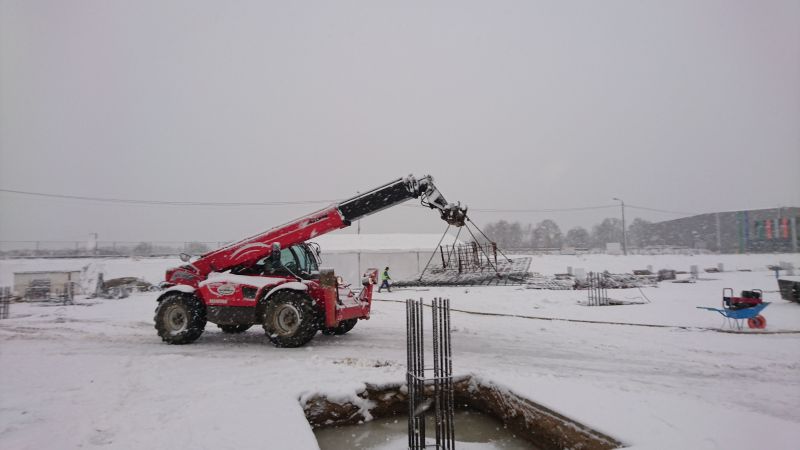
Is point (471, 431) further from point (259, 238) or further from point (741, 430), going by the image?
point (259, 238)

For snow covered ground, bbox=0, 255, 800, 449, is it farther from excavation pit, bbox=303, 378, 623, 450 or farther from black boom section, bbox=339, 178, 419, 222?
black boom section, bbox=339, 178, 419, 222

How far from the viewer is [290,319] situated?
892 centimetres

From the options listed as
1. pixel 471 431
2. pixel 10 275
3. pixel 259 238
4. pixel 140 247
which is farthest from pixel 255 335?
pixel 140 247

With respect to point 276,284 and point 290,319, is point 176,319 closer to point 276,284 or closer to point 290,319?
point 276,284

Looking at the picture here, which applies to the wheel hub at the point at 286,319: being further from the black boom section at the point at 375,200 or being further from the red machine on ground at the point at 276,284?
the black boom section at the point at 375,200

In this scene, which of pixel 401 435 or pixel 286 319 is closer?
pixel 401 435

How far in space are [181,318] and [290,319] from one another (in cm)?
263

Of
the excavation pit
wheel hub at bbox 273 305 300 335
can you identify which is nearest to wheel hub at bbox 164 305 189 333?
wheel hub at bbox 273 305 300 335

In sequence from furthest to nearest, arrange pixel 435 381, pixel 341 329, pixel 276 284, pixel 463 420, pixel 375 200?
pixel 341 329 → pixel 375 200 → pixel 276 284 → pixel 463 420 → pixel 435 381

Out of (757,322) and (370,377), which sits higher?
(370,377)

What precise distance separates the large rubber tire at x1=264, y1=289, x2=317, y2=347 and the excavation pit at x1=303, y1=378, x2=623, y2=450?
10.6 ft

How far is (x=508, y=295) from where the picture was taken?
1912 centimetres

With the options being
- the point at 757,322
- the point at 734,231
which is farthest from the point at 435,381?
the point at 734,231

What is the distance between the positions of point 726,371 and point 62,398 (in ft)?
30.1
